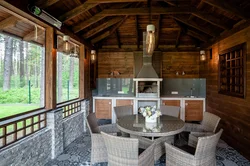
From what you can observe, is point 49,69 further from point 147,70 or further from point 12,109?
point 147,70

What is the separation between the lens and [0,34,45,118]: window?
2.49 m

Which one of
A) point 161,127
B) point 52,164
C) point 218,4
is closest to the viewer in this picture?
point 161,127

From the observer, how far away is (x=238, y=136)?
3.54 m

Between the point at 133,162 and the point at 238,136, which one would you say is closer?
the point at 133,162

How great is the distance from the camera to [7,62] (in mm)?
2580

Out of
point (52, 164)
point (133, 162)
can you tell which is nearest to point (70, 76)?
point (52, 164)

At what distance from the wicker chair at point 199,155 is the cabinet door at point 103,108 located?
367 cm

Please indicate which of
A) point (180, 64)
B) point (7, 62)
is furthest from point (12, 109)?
point (180, 64)

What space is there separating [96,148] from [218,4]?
326 cm

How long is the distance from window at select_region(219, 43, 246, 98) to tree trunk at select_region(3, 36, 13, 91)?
4.04m

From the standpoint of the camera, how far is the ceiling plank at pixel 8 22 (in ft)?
8.08

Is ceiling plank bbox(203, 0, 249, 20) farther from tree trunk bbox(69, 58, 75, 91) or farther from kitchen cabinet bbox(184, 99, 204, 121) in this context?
tree trunk bbox(69, 58, 75, 91)

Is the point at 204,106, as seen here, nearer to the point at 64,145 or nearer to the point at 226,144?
the point at 226,144

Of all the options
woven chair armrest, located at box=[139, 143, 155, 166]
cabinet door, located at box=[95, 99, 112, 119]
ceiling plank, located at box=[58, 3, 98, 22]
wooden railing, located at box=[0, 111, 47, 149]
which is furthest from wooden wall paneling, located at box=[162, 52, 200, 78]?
wooden railing, located at box=[0, 111, 47, 149]
